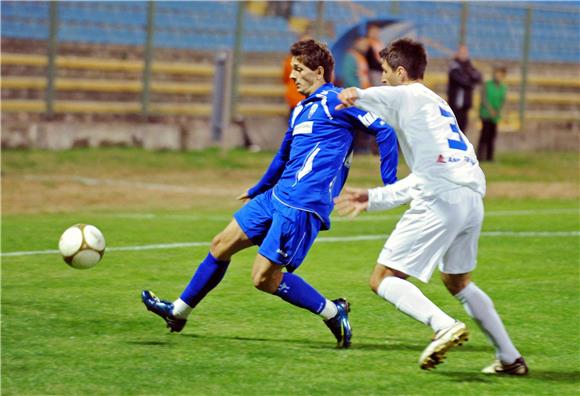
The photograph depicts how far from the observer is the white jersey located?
5.84 metres

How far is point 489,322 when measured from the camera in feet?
19.4

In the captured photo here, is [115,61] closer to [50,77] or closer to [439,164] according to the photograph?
[50,77]

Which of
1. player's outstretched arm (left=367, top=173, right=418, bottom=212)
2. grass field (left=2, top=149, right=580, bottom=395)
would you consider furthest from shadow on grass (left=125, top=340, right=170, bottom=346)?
player's outstretched arm (left=367, top=173, right=418, bottom=212)

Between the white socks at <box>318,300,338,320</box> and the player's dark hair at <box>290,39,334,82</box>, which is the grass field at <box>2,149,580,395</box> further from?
the player's dark hair at <box>290,39,334,82</box>

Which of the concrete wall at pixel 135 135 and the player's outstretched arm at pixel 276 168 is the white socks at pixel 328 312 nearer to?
the player's outstretched arm at pixel 276 168

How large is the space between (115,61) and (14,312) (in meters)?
14.5

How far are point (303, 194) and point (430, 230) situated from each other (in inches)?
39.1

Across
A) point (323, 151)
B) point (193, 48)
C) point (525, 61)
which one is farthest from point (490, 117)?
point (323, 151)

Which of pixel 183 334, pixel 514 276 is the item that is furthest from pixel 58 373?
pixel 514 276

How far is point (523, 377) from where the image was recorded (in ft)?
19.6

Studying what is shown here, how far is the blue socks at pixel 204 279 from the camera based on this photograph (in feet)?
22.6

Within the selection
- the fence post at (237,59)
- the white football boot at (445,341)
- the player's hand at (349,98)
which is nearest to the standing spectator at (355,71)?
the fence post at (237,59)

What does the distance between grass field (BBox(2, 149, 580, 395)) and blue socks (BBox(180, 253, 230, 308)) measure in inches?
10.2

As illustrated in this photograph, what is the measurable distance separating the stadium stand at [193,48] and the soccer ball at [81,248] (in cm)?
1315
